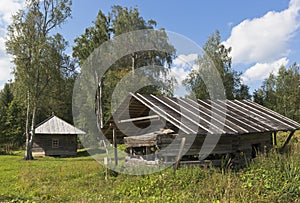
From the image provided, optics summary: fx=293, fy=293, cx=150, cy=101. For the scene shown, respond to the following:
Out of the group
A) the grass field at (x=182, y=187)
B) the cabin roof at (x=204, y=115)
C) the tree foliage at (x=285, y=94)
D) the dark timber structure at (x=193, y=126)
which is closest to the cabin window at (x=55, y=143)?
the dark timber structure at (x=193, y=126)

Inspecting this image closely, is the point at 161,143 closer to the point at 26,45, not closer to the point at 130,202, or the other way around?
the point at 130,202

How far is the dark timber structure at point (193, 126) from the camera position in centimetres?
1045

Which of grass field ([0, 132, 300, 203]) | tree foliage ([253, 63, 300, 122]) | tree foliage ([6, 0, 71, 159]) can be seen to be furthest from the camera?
tree foliage ([253, 63, 300, 122])

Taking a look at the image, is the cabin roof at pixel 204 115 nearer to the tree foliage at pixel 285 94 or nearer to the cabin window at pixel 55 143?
the cabin window at pixel 55 143

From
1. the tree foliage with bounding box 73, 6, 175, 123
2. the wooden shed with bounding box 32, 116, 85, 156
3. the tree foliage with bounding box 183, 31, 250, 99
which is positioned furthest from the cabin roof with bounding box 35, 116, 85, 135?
the tree foliage with bounding box 183, 31, 250, 99

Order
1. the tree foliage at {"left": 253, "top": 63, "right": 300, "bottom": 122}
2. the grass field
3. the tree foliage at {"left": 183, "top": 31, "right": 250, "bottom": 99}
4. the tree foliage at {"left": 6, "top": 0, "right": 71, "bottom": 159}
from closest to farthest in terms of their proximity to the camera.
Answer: the grass field, the tree foliage at {"left": 6, "top": 0, "right": 71, "bottom": 159}, the tree foliage at {"left": 183, "top": 31, "right": 250, "bottom": 99}, the tree foliage at {"left": 253, "top": 63, "right": 300, "bottom": 122}

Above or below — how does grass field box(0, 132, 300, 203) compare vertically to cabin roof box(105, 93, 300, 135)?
below

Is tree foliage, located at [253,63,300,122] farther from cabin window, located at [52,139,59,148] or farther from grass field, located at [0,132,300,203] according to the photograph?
grass field, located at [0,132,300,203]

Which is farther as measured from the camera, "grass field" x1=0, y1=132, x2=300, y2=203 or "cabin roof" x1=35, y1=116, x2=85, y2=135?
"cabin roof" x1=35, y1=116, x2=85, y2=135

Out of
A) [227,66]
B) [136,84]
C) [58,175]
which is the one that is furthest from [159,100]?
[227,66]

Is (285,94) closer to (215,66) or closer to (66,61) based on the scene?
(215,66)

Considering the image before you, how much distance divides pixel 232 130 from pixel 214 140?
156 centimetres

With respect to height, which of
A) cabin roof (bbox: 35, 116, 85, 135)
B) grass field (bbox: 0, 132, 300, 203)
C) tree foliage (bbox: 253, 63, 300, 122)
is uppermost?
tree foliage (bbox: 253, 63, 300, 122)

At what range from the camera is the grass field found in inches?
282
